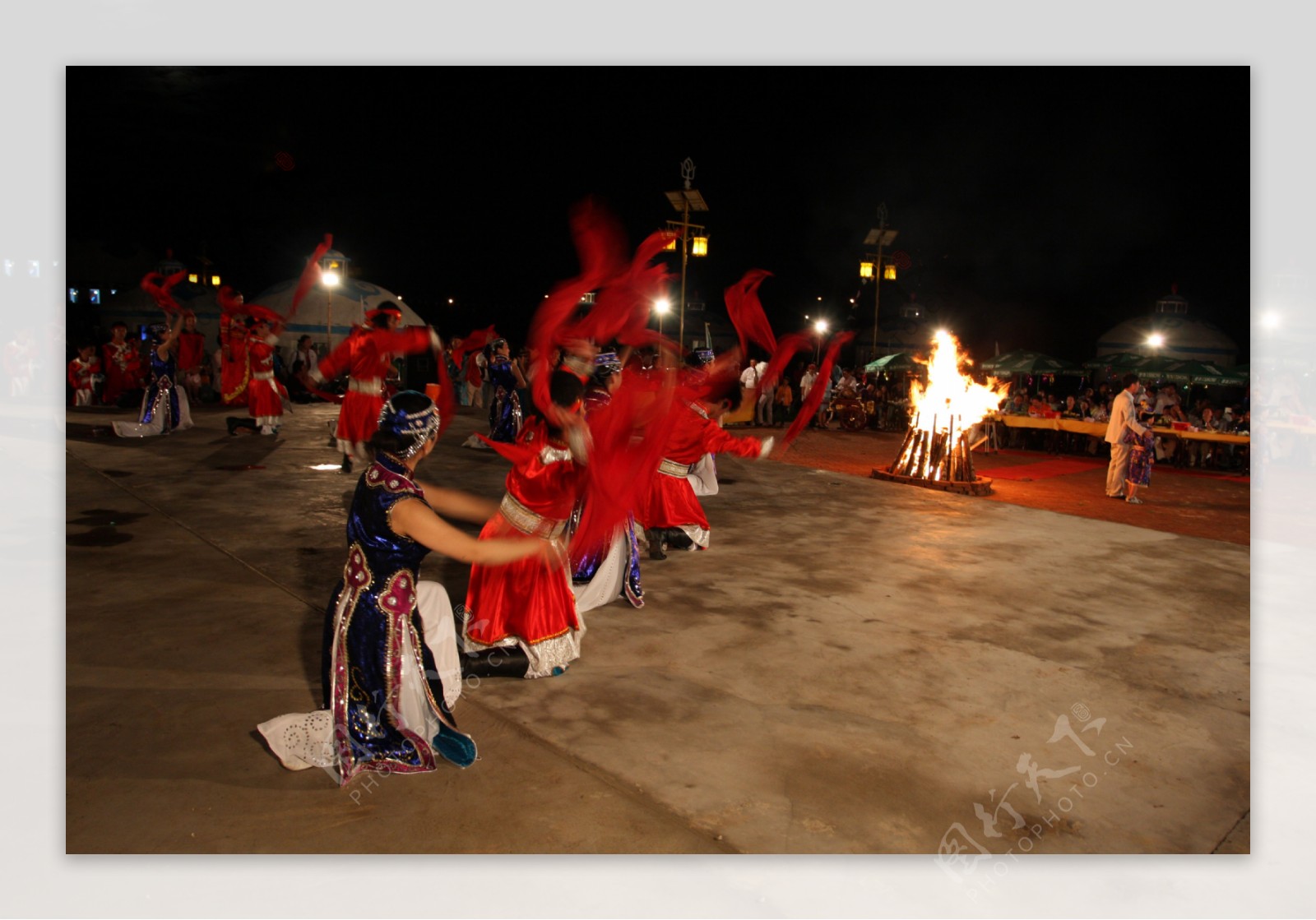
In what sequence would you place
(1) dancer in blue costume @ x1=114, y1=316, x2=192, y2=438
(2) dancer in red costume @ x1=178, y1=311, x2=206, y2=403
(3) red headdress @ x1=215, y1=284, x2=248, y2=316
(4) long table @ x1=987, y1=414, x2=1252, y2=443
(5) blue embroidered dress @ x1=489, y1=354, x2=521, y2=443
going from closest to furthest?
(5) blue embroidered dress @ x1=489, y1=354, x2=521, y2=443 < (1) dancer in blue costume @ x1=114, y1=316, x2=192, y2=438 < (3) red headdress @ x1=215, y1=284, x2=248, y2=316 < (4) long table @ x1=987, y1=414, x2=1252, y2=443 < (2) dancer in red costume @ x1=178, y1=311, x2=206, y2=403

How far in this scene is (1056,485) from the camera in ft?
40.5

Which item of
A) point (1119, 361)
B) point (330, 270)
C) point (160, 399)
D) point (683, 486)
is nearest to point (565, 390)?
point (683, 486)

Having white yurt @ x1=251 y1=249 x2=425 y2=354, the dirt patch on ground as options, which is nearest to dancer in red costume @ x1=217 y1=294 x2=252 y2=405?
white yurt @ x1=251 y1=249 x2=425 y2=354

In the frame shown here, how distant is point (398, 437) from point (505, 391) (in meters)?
8.71

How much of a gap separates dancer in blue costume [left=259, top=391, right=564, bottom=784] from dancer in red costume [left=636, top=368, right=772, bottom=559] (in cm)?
320

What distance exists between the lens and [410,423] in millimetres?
2945

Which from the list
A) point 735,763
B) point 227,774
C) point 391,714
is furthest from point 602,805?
point 227,774

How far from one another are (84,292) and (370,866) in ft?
145

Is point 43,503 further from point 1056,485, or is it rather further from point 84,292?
point 84,292

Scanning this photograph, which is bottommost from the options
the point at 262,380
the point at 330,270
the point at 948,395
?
the point at 948,395

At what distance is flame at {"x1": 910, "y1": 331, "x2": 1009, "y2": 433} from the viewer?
1123 cm

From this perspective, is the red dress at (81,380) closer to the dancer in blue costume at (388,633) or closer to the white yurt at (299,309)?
the white yurt at (299,309)

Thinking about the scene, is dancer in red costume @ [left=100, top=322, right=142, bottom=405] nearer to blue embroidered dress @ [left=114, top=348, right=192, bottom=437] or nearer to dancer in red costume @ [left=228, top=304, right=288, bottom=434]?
blue embroidered dress @ [left=114, top=348, right=192, bottom=437]

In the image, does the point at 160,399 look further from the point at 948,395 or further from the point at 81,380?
the point at 948,395
